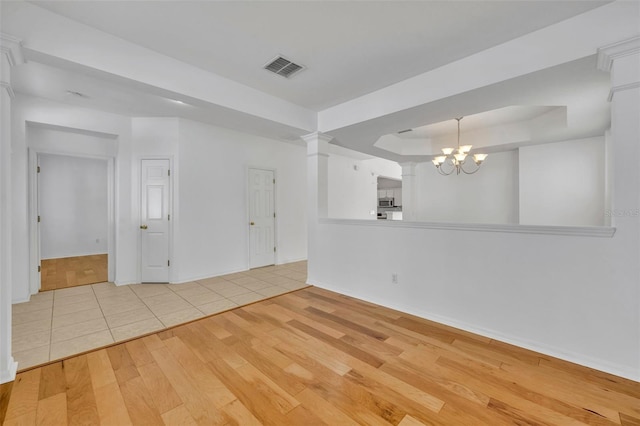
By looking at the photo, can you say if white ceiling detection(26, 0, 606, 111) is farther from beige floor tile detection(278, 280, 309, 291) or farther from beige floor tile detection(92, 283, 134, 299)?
beige floor tile detection(92, 283, 134, 299)

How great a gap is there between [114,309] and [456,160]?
19.3 feet

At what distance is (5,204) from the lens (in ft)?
6.63

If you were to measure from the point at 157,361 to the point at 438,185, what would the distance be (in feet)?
21.7

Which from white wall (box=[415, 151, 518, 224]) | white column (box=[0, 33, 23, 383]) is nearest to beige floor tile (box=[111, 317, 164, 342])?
white column (box=[0, 33, 23, 383])

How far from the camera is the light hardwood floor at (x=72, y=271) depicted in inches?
181

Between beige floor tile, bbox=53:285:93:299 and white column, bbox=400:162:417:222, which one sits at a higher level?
white column, bbox=400:162:417:222

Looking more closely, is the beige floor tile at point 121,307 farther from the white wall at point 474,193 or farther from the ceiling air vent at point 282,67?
the white wall at point 474,193

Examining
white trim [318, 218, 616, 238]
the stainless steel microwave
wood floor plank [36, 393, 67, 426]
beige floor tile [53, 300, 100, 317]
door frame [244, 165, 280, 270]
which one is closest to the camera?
wood floor plank [36, 393, 67, 426]

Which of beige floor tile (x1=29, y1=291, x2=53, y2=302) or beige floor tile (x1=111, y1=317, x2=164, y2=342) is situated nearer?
beige floor tile (x1=111, y1=317, x2=164, y2=342)

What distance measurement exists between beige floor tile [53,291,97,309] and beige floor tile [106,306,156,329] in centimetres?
93

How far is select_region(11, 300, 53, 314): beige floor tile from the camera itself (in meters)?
3.38

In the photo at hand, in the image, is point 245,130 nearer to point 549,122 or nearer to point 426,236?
point 426,236

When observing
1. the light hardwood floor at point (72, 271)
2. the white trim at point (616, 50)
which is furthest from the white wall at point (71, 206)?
the white trim at point (616, 50)

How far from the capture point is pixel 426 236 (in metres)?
3.21
